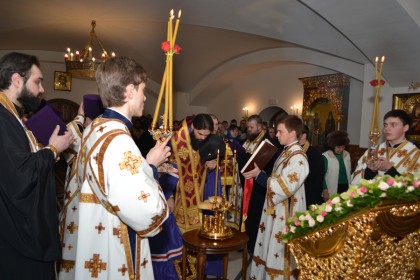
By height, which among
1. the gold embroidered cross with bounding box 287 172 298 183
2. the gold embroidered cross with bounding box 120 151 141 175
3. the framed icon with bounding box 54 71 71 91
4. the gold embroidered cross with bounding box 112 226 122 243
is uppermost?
the framed icon with bounding box 54 71 71 91

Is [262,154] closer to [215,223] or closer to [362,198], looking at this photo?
[215,223]

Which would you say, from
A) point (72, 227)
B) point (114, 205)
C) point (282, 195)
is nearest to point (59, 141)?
point (114, 205)

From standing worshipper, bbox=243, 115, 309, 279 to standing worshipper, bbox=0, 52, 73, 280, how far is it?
1.83 meters

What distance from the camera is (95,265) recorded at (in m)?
1.92

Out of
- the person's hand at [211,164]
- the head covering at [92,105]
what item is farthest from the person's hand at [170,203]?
the head covering at [92,105]

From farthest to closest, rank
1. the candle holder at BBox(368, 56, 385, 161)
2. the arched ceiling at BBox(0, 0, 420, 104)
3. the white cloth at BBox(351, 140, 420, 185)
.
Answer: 1. the arched ceiling at BBox(0, 0, 420, 104)
2. the white cloth at BBox(351, 140, 420, 185)
3. the candle holder at BBox(368, 56, 385, 161)

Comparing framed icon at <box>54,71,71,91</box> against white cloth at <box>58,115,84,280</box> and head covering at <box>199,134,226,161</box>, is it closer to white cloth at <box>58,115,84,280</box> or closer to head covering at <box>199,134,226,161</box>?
head covering at <box>199,134,226,161</box>

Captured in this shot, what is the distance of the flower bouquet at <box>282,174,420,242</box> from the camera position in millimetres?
1586

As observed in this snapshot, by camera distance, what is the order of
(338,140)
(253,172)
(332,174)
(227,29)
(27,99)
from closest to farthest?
(27,99)
(253,172)
(332,174)
(338,140)
(227,29)

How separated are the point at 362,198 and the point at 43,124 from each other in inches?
81.4

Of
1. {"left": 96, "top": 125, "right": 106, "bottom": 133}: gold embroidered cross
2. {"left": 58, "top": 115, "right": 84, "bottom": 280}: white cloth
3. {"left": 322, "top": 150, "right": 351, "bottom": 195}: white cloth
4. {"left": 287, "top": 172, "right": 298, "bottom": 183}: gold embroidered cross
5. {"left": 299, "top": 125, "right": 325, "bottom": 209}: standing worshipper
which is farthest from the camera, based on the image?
{"left": 322, "top": 150, "right": 351, "bottom": 195}: white cloth

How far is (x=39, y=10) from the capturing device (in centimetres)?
846

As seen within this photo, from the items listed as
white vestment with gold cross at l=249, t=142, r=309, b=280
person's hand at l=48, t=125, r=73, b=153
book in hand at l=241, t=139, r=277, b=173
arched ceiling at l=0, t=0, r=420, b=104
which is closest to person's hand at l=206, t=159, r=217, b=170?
book in hand at l=241, t=139, r=277, b=173

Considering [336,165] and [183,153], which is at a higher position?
[183,153]
